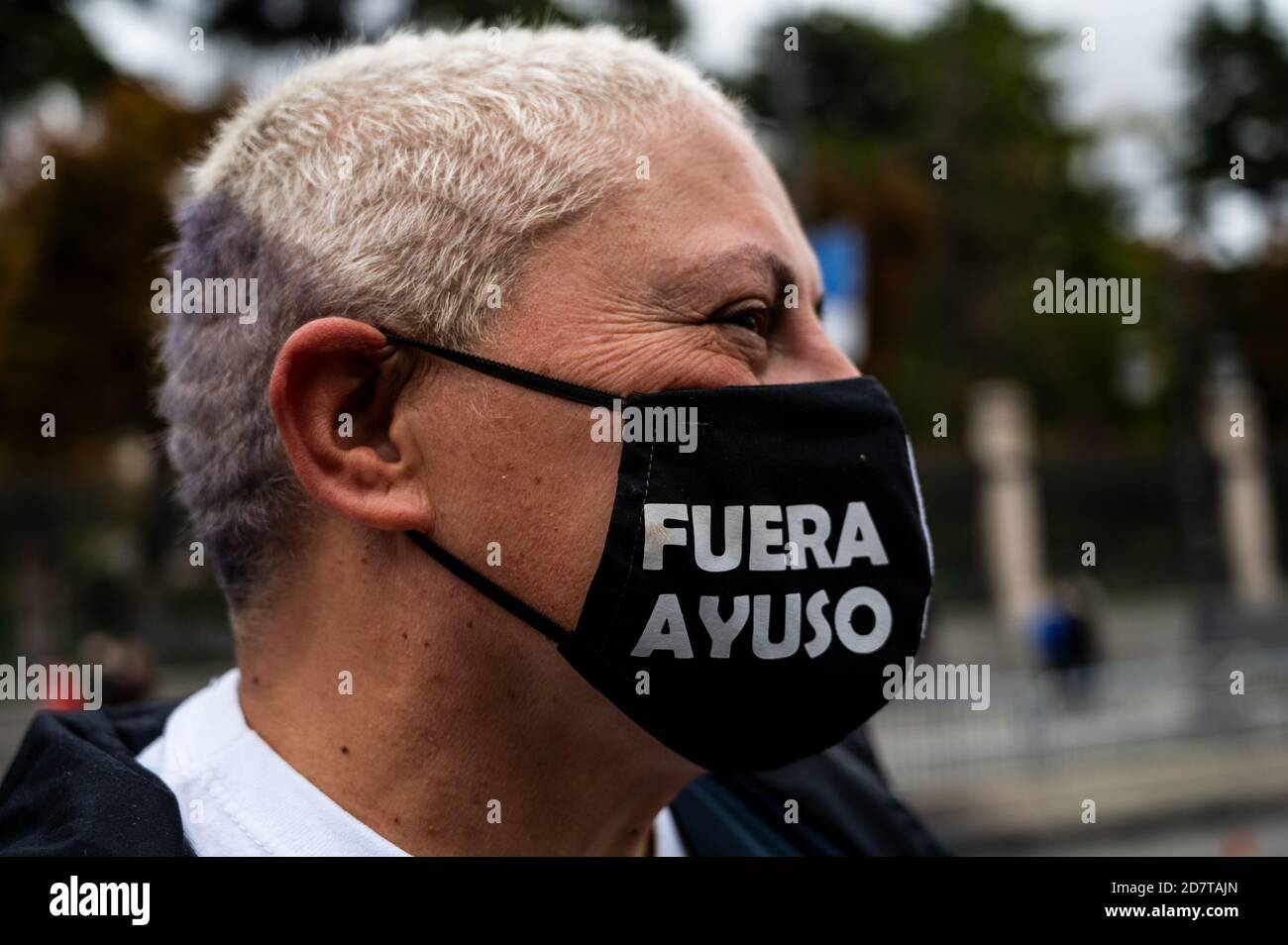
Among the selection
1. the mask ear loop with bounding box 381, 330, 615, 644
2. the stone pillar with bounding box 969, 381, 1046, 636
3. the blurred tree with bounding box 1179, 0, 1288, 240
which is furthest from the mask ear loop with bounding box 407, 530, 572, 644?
the stone pillar with bounding box 969, 381, 1046, 636

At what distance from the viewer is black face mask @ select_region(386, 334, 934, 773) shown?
1654mm

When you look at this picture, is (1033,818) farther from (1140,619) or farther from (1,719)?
(1140,619)

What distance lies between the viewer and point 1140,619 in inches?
988

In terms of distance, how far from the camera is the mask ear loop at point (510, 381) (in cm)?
164

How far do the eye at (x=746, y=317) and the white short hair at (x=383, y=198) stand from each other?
21cm

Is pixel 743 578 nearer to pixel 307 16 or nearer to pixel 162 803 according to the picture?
pixel 162 803

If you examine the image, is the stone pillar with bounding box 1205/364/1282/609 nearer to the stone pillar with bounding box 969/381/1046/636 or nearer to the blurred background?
the blurred background

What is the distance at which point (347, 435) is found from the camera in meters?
1.66

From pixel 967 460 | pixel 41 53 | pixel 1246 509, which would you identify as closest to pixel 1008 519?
pixel 967 460

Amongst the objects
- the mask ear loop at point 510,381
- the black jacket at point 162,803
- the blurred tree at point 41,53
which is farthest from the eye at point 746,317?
the blurred tree at point 41,53

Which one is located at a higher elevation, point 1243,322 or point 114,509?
point 1243,322

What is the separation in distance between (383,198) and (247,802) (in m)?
0.76
